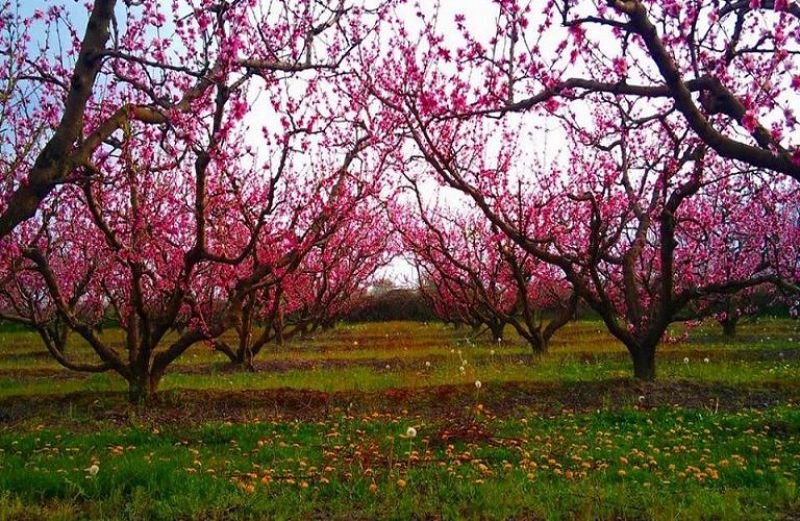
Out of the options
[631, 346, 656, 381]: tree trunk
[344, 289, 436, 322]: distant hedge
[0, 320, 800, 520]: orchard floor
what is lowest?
[0, 320, 800, 520]: orchard floor

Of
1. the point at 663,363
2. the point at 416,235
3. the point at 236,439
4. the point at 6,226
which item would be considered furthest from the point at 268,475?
the point at 416,235

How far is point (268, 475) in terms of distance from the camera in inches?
216

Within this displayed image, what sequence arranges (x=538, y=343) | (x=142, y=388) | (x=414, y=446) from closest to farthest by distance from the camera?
(x=414, y=446), (x=142, y=388), (x=538, y=343)

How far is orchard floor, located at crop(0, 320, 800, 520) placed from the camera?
489 centimetres

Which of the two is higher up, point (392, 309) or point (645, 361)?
point (392, 309)

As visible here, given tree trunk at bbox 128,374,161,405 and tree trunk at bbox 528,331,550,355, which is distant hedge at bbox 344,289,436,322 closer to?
tree trunk at bbox 528,331,550,355

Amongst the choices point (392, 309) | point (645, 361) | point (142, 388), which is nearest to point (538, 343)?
point (645, 361)

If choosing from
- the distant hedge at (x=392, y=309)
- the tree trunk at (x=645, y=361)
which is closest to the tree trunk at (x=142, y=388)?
the tree trunk at (x=645, y=361)

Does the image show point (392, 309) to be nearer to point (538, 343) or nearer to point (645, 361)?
point (538, 343)

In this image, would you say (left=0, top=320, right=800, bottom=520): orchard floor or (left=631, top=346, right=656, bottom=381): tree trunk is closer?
(left=0, top=320, right=800, bottom=520): orchard floor

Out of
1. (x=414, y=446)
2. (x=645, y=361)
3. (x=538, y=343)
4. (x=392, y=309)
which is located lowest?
(x=414, y=446)

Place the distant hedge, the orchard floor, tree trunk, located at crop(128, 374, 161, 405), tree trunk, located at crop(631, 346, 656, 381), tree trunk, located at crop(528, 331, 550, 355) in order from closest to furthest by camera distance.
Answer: the orchard floor
tree trunk, located at crop(128, 374, 161, 405)
tree trunk, located at crop(631, 346, 656, 381)
tree trunk, located at crop(528, 331, 550, 355)
the distant hedge

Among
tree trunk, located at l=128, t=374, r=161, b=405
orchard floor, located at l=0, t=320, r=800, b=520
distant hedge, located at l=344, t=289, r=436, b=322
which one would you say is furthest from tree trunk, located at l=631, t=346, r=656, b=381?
distant hedge, located at l=344, t=289, r=436, b=322

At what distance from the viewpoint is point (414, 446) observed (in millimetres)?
6879
